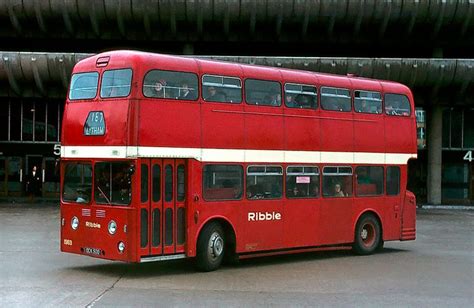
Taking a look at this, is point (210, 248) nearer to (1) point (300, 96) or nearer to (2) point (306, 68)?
(1) point (300, 96)

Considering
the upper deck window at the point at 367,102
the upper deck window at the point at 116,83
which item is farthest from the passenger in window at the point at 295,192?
the upper deck window at the point at 116,83

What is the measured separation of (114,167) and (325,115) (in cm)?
558

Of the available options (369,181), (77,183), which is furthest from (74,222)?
(369,181)

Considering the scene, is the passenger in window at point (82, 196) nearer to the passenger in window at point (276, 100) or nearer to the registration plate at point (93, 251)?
the registration plate at point (93, 251)

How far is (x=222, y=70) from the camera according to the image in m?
14.1

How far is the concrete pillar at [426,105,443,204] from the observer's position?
141 ft

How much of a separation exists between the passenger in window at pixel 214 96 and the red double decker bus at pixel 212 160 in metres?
0.02

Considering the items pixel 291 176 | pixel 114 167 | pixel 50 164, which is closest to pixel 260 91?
pixel 291 176

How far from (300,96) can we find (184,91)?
11.0 feet

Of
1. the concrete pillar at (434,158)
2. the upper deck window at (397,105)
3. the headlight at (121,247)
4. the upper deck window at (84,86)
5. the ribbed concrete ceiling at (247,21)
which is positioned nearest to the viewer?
the headlight at (121,247)

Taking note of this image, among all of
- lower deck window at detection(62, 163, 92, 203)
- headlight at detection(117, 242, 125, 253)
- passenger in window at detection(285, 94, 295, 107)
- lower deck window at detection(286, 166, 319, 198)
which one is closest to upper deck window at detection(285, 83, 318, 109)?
passenger in window at detection(285, 94, 295, 107)

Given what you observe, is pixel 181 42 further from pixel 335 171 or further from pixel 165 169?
pixel 165 169

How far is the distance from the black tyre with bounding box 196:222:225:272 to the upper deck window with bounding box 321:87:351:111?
4.24m

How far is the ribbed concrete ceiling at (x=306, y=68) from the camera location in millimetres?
37031
